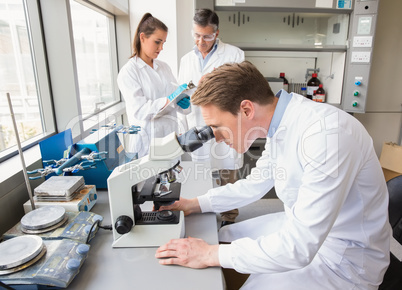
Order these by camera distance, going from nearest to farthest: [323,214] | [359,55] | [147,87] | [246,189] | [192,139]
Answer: [323,214]
[192,139]
[246,189]
[147,87]
[359,55]

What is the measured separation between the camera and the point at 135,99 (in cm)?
184

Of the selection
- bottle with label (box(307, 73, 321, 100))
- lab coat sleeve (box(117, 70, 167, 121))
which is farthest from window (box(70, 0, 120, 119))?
bottle with label (box(307, 73, 321, 100))

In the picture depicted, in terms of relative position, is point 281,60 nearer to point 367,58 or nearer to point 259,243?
point 367,58

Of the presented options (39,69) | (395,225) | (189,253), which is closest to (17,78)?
(39,69)

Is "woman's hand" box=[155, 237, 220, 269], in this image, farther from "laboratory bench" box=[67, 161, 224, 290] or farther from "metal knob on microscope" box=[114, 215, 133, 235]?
"metal knob on microscope" box=[114, 215, 133, 235]

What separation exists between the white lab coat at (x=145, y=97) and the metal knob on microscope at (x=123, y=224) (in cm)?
102

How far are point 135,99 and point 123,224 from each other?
114 cm

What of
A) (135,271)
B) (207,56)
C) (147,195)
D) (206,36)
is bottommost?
(135,271)

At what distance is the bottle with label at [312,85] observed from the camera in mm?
2688

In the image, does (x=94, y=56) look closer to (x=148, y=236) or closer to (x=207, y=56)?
(x=207, y=56)

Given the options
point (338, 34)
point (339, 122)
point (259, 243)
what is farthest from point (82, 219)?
point (338, 34)

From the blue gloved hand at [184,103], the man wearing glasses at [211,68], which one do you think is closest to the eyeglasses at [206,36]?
the man wearing glasses at [211,68]

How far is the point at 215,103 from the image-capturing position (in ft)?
3.02

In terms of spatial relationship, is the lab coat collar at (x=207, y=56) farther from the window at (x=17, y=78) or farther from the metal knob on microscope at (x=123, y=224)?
the metal knob on microscope at (x=123, y=224)
